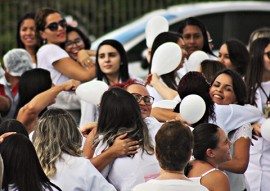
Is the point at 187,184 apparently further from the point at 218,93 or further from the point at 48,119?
the point at 218,93

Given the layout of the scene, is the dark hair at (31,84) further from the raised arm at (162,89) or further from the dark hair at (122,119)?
the dark hair at (122,119)

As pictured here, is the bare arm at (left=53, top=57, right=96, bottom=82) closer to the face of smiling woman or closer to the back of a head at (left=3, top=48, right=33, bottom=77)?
the back of a head at (left=3, top=48, right=33, bottom=77)

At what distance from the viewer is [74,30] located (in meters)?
9.83

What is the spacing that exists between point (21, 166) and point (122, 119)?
1.04 m

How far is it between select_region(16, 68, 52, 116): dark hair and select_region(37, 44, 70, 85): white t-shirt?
24.2 inches

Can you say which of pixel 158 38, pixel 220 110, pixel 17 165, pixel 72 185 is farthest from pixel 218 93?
pixel 17 165

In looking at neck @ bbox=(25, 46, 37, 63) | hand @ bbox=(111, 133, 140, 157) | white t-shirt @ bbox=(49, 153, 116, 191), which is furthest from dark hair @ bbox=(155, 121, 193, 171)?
neck @ bbox=(25, 46, 37, 63)

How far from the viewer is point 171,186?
599 cm

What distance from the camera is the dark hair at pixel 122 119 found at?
695 cm

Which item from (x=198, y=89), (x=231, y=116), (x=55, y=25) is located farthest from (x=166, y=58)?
(x=55, y=25)

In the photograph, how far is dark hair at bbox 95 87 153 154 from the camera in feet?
22.8

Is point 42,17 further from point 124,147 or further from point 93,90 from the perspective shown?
point 124,147

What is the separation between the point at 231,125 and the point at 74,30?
2.58m

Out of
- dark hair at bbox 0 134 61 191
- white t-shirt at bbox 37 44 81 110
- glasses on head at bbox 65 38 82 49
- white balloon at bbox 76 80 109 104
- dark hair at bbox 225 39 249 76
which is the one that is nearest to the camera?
dark hair at bbox 0 134 61 191
